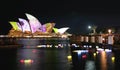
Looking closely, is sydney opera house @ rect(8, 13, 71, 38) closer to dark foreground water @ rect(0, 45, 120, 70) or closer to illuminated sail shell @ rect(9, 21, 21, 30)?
illuminated sail shell @ rect(9, 21, 21, 30)

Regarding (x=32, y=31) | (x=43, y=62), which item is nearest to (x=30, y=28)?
(x=32, y=31)

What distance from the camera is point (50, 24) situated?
6727 inches

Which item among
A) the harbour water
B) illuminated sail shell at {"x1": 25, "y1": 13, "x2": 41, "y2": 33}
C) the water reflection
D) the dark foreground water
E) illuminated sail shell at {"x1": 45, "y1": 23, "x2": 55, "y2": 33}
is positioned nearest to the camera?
the dark foreground water

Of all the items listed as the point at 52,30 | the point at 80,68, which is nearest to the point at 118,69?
the point at 80,68

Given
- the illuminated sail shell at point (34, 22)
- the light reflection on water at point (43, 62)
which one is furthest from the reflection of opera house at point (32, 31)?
the light reflection on water at point (43, 62)

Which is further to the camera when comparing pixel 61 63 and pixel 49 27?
pixel 49 27

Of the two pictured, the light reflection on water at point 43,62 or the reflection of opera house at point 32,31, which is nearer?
the light reflection on water at point 43,62

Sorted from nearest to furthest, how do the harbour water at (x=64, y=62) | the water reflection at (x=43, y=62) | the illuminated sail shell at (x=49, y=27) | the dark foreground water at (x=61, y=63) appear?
the dark foreground water at (x=61, y=63) → the harbour water at (x=64, y=62) → the water reflection at (x=43, y=62) → the illuminated sail shell at (x=49, y=27)

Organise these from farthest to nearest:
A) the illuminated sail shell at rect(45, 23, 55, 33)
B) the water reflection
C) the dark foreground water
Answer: the illuminated sail shell at rect(45, 23, 55, 33) < the water reflection < the dark foreground water

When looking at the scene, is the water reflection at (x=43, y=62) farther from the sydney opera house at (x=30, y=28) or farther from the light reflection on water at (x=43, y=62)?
the sydney opera house at (x=30, y=28)

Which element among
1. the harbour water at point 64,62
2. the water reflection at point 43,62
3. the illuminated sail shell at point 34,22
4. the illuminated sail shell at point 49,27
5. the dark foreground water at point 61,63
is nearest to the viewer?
the dark foreground water at point 61,63

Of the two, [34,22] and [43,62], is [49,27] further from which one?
[43,62]

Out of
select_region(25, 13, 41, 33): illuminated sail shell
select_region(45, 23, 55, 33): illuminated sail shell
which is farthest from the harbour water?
select_region(45, 23, 55, 33): illuminated sail shell

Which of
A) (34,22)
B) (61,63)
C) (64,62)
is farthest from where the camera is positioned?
(34,22)
